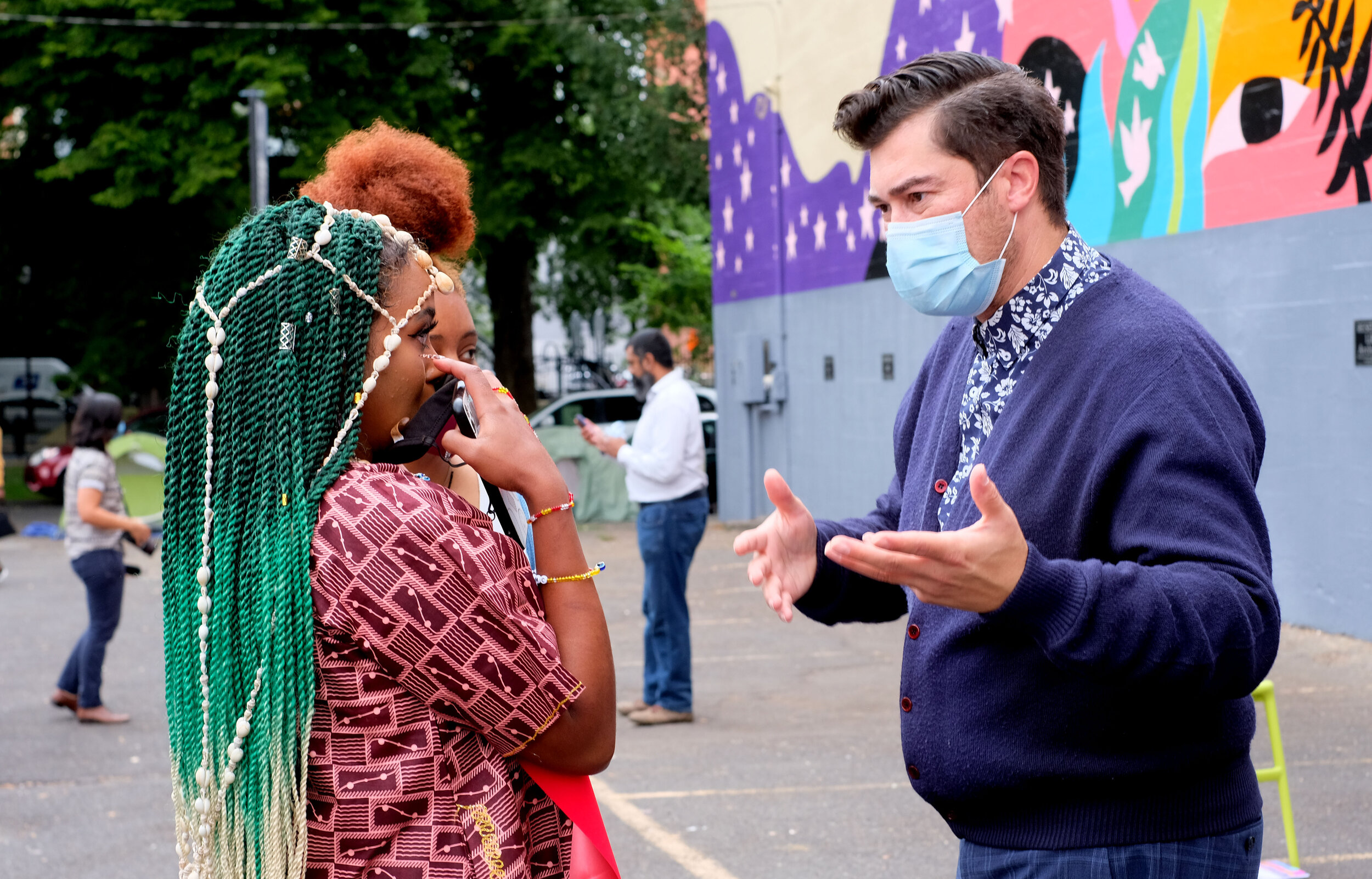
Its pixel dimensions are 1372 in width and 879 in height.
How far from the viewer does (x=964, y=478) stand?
7.18 ft

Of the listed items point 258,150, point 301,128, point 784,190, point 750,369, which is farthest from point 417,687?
point 301,128

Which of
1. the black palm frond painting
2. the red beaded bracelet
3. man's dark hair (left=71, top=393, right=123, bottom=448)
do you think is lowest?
man's dark hair (left=71, top=393, right=123, bottom=448)

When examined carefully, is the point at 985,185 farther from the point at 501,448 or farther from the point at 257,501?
the point at 257,501

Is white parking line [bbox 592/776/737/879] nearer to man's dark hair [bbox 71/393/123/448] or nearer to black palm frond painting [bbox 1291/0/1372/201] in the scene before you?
man's dark hair [bbox 71/393/123/448]

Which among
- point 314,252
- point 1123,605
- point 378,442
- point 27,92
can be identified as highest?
point 27,92

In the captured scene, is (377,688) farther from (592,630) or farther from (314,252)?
(314,252)

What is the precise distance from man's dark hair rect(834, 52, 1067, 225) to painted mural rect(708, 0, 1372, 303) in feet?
19.3

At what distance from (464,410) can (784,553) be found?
1.84 ft

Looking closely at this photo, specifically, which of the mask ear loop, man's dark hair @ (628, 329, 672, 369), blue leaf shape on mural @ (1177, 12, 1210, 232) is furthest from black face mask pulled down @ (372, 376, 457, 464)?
blue leaf shape on mural @ (1177, 12, 1210, 232)

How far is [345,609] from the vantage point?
192 cm

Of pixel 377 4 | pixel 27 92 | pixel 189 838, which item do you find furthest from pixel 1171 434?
pixel 27 92

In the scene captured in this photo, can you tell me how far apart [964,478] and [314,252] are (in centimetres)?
107

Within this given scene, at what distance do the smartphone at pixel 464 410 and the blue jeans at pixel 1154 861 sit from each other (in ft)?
3.51

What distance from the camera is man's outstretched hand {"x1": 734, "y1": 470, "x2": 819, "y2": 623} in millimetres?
2127
